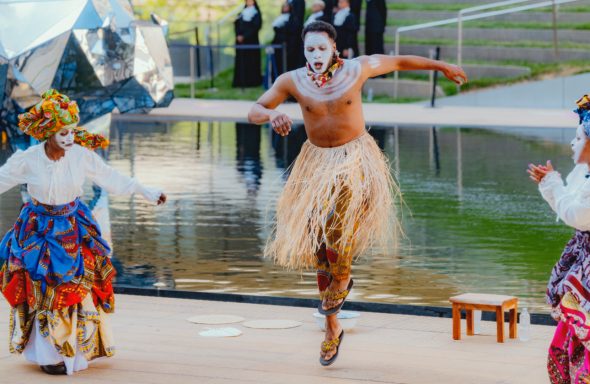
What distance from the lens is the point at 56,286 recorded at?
736 cm

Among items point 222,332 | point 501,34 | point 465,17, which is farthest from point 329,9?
point 222,332

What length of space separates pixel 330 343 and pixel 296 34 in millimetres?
21646

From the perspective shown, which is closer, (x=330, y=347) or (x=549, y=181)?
(x=549, y=181)

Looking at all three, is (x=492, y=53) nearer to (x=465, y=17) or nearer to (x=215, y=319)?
(x=465, y=17)

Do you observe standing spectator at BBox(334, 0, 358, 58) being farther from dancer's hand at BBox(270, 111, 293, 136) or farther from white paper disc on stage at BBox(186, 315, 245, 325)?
dancer's hand at BBox(270, 111, 293, 136)

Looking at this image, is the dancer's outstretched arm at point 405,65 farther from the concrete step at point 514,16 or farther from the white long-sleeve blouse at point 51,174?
the concrete step at point 514,16

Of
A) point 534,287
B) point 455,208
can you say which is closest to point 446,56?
point 455,208

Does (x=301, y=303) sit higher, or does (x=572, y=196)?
(x=572, y=196)

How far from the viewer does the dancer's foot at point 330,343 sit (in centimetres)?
744

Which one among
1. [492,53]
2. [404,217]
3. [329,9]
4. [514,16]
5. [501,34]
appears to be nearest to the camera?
[404,217]

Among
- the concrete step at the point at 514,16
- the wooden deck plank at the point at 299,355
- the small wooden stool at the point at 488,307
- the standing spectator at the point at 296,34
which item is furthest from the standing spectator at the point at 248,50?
the small wooden stool at the point at 488,307

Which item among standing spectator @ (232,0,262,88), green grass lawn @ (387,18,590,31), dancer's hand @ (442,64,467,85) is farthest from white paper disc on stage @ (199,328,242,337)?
standing spectator @ (232,0,262,88)

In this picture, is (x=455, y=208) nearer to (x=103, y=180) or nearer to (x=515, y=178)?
(x=515, y=178)

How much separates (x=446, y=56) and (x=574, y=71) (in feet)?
11.7
